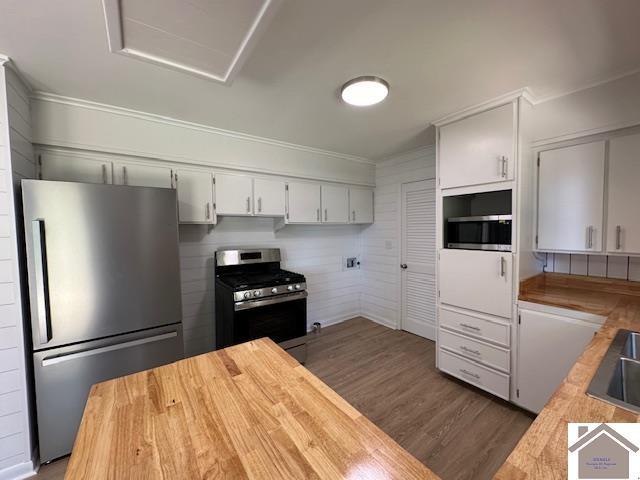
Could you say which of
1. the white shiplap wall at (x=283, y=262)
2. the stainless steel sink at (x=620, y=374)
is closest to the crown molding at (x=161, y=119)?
the white shiplap wall at (x=283, y=262)

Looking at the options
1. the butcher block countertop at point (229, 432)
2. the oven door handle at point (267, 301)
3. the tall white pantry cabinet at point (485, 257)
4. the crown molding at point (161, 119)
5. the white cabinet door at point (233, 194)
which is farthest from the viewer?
the white cabinet door at point (233, 194)

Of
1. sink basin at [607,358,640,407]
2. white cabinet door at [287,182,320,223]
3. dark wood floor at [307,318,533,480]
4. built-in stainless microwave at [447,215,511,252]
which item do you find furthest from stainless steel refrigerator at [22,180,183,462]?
sink basin at [607,358,640,407]

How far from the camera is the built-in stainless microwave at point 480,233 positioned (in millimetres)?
2088

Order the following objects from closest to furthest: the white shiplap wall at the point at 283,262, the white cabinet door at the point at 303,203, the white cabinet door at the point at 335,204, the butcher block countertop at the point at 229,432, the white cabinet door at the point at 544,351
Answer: the butcher block countertop at the point at 229,432, the white cabinet door at the point at 544,351, the white shiplap wall at the point at 283,262, the white cabinet door at the point at 303,203, the white cabinet door at the point at 335,204

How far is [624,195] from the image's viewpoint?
1.87 metres

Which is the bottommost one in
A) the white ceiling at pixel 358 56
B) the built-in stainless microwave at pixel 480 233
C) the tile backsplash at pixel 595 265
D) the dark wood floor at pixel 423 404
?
the dark wood floor at pixel 423 404

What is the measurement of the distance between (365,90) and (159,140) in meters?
1.80

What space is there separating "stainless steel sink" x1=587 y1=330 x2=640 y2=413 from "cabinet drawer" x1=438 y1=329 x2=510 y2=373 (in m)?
0.93

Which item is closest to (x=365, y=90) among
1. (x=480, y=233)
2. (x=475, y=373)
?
(x=480, y=233)

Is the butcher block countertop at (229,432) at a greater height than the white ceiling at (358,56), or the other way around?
the white ceiling at (358,56)

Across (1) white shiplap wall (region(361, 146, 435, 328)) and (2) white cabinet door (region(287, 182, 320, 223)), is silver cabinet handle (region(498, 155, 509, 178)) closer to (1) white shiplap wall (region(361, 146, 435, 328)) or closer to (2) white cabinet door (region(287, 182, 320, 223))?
(1) white shiplap wall (region(361, 146, 435, 328))

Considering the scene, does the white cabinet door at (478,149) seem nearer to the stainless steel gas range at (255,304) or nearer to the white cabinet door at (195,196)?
the stainless steel gas range at (255,304)

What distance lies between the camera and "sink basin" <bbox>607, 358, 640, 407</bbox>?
1054mm

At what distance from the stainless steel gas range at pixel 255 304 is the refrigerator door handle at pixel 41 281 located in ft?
3.91
